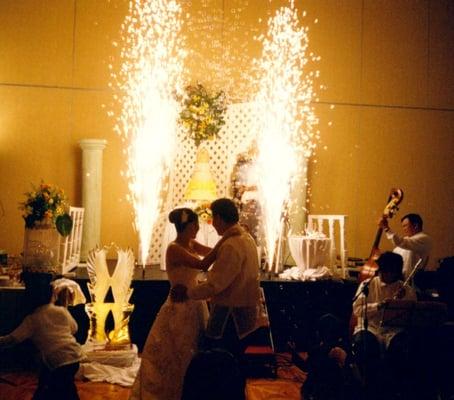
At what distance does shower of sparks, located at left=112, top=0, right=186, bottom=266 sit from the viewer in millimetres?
7680

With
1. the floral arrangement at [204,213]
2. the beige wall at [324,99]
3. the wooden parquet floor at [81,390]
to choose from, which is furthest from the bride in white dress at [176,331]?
the beige wall at [324,99]

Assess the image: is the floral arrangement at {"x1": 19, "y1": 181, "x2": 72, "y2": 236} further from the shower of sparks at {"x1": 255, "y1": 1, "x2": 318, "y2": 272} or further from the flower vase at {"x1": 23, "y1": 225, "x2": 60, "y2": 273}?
the shower of sparks at {"x1": 255, "y1": 1, "x2": 318, "y2": 272}

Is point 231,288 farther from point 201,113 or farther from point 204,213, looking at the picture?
point 201,113

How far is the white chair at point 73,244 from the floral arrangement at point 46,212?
0.23m

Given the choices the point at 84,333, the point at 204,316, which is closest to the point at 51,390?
the point at 204,316

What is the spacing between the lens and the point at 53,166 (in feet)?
25.4

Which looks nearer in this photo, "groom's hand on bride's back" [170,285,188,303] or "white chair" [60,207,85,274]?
"groom's hand on bride's back" [170,285,188,303]

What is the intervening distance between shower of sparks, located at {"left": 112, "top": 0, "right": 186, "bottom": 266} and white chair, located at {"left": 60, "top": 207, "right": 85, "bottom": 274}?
41.2 inches

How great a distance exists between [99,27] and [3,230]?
9.40 ft

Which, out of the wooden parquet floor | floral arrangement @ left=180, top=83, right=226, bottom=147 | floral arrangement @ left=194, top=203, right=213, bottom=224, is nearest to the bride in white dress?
the wooden parquet floor

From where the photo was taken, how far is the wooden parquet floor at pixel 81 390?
165 inches

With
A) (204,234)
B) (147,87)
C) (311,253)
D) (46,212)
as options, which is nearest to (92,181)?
(147,87)

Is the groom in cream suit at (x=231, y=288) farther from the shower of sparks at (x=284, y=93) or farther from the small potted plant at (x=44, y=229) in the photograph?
the shower of sparks at (x=284, y=93)

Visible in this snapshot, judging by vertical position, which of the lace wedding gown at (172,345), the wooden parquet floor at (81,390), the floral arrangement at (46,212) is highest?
the floral arrangement at (46,212)
